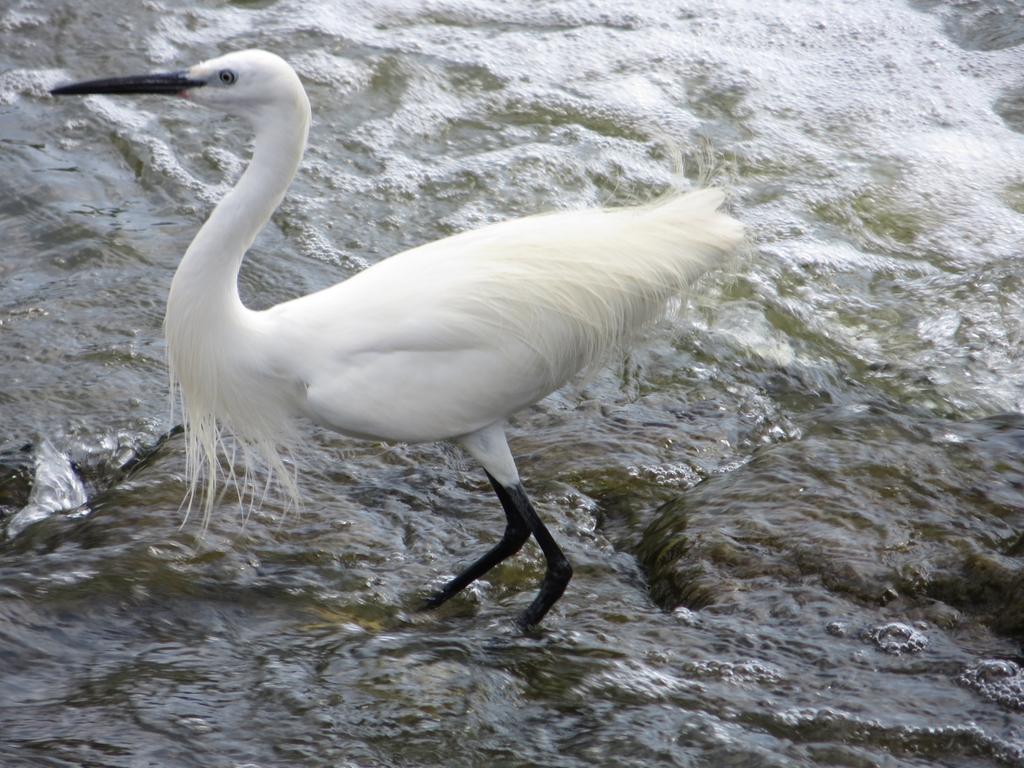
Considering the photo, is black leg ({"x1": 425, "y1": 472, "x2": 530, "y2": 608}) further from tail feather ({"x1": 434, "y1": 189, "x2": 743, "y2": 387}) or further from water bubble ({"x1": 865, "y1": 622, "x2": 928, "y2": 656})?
water bubble ({"x1": 865, "y1": 622, "x2": 928, "y2": 656})

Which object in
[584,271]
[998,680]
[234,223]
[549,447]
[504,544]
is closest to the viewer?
[998,680]

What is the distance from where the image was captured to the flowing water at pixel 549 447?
9.41ft

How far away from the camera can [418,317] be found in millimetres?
3189

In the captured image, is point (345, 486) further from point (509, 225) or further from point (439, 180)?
point (439, 180)

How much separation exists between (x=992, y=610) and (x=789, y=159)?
12.9 feet

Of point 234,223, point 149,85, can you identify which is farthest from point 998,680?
point 149,85

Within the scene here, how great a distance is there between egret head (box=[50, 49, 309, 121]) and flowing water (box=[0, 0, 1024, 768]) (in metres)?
1.22

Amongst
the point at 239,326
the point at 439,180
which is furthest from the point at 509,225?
the point at 439,180

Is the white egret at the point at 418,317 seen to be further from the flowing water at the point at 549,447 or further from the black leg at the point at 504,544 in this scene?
the flowing water at the point at 549,447

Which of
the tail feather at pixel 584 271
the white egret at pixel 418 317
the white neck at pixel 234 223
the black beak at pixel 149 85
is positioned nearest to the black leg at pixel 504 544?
the white egret at pixel 418 317

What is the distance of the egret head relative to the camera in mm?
2998

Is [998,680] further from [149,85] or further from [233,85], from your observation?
[149,85]

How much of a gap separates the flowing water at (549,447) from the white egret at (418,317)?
0.87 feet

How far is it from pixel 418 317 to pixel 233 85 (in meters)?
0.71
